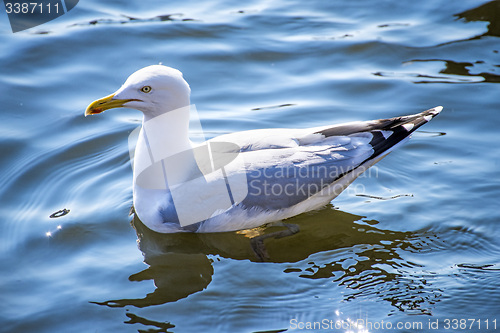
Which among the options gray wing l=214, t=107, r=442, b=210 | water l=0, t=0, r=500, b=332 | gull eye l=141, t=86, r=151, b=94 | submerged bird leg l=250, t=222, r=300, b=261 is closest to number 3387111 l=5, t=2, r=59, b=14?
water l=0, t=0, r=500, b=332

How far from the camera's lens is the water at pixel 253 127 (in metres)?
4.86

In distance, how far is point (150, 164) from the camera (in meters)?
5.51

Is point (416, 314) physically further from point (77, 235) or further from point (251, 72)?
point (251, 72)

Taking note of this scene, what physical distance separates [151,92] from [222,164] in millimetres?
835

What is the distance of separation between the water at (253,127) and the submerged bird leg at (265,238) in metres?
0.09

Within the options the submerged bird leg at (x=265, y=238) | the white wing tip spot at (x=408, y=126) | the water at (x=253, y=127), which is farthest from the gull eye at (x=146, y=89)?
the white wing tip spot at (x=408, y=126)

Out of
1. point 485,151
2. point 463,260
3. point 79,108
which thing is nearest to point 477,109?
point 485,151

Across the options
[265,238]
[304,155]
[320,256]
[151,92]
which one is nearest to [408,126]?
[304,155]

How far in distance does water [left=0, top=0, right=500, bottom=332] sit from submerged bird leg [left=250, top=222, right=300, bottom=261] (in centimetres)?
9

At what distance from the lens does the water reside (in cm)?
486

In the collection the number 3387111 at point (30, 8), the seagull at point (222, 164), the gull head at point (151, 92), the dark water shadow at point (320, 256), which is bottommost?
the dark water shadow at point (320, 256)

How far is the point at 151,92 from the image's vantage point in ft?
17.4

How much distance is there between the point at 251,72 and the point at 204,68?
2.03ft

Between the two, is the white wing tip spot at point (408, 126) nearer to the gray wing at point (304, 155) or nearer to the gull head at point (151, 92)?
the gray wing at point (304, 155)
